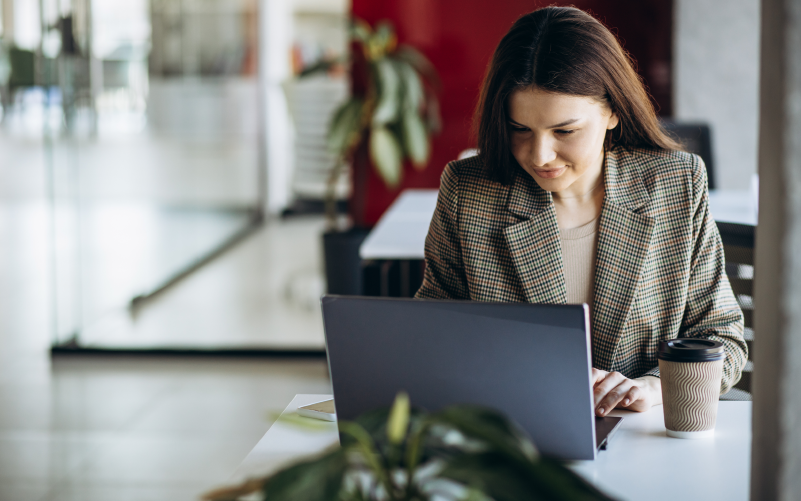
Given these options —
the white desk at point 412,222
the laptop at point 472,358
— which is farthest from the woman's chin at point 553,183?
the white desk at point 412,222

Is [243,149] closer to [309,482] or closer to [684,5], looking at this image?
[684,5]

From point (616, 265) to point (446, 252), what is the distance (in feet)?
1.18

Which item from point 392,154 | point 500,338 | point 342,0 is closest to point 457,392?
point 500,338

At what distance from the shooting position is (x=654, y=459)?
1.16 metres

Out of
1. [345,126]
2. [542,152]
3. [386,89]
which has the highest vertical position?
[386,89]

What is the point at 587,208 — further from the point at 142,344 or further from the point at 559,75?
the point at 142,344

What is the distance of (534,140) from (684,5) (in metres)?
3.25

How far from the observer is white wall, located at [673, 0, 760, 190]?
4.24 metres

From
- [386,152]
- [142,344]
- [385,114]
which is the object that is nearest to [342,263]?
[386,152]

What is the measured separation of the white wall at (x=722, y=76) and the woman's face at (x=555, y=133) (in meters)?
2.95

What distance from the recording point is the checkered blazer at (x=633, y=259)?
1.60 m

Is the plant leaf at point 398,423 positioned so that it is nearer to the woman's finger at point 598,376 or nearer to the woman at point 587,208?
the woman's finger at point 598,376

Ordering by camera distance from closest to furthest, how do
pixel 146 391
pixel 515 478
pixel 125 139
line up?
1. pixel 515 478
2. pixel 146 391
3. pixel 125 139

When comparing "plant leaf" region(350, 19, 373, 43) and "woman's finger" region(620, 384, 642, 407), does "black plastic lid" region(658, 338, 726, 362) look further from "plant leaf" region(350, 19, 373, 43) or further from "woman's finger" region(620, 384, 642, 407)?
"plant leaf" region(350, 19, 373, 43)
